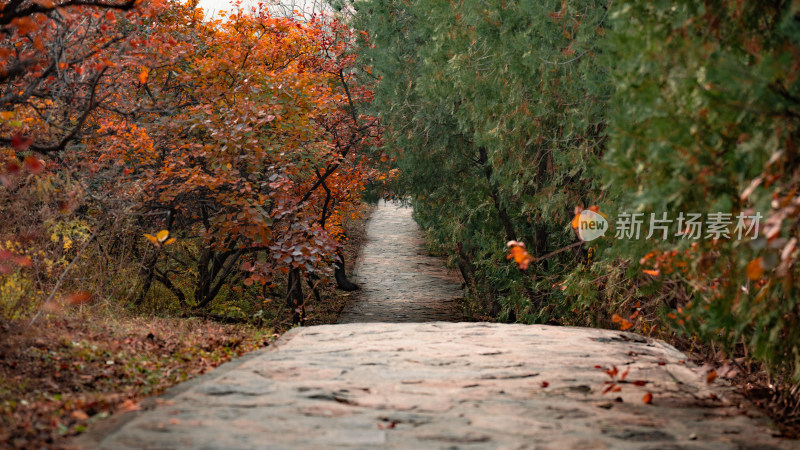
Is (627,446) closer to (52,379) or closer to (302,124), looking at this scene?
(52,379)

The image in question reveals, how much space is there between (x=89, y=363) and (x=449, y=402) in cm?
265

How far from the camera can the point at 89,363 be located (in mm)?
5168

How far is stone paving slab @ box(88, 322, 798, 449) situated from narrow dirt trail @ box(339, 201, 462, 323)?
9769 mm

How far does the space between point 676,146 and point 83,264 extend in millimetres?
6509

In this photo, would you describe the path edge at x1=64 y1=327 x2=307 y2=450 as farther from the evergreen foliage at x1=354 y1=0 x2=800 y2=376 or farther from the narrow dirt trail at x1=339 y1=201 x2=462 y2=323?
the narrow dirt trail at x1=339 y1=201 x2=462 y2=323

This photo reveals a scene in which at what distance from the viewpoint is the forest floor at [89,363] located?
375cm

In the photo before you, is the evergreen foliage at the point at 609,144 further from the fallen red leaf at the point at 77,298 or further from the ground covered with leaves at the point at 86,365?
the fallen red leaf at the point at 77,298

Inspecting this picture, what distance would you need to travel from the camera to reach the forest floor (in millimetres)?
3748

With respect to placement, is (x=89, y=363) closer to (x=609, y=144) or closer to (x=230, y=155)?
(x=609, y=144)

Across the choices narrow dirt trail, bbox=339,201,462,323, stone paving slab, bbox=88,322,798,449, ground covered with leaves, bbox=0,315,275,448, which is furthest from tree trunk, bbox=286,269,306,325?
stone paving slab, bbox=88,322,798,449

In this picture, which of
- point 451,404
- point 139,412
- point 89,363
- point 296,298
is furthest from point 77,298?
point 451,404

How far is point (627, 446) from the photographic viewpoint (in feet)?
11.8

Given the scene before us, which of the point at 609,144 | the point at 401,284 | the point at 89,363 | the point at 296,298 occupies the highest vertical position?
the point at 609,144

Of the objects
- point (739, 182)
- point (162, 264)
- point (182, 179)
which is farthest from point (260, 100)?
point (739, 182)
